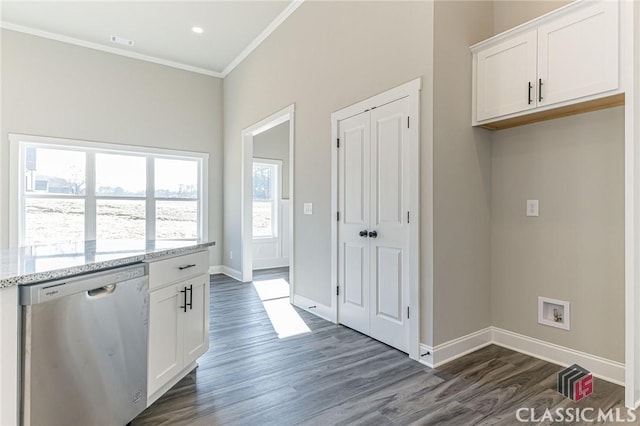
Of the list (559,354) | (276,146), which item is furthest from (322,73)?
(559,354)

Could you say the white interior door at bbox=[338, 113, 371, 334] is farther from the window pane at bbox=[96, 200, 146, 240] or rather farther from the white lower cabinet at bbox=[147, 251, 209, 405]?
the window pane at bbox=[96, 200, 146, 240]

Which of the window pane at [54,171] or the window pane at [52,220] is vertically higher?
the window pane at [54,171]

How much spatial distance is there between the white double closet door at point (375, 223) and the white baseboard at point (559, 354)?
89cm

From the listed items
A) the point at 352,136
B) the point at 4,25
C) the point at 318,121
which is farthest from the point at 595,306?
the point at 4,25

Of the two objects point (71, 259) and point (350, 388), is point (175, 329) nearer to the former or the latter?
point (71, 259)

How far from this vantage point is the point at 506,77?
253 cm

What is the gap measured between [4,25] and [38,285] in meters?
5.19

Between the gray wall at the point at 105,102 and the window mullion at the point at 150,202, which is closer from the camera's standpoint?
the gray wall at the point at 105,102

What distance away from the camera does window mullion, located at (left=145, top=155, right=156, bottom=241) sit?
216 inches

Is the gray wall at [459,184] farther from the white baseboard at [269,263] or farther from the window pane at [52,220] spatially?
the window pane at [52,220]

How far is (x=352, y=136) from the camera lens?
10.6 ft

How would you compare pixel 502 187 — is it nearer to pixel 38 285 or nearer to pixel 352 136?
pixel 352 136

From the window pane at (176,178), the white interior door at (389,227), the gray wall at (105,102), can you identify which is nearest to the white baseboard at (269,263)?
the gray wall at (105,102)

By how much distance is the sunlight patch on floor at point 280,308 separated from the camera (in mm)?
3271
